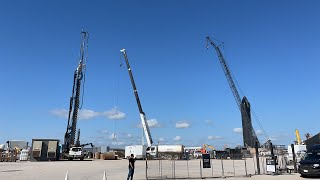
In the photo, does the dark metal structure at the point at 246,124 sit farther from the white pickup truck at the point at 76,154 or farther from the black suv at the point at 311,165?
the black suv at the point at 311,165

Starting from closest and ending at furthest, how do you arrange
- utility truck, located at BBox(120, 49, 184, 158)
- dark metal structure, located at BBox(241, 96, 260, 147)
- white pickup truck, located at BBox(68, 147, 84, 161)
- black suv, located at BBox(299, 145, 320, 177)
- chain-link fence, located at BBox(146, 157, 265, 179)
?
black suv, located at BBox(299, 145, 320, 177), chain-link fence, located at BBox(146, 157, 265, 179), white pickup truck, located at BBox(68, 147, 84, 161), utility truck, located at BBox(120, 49, 184, 158), dark metal structure, located at BBox(241, 96, 260, 147)

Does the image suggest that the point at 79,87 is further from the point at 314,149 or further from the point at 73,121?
the point at 314,149

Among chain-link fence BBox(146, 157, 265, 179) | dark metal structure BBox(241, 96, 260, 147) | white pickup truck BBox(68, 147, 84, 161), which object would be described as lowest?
chain-link fence BBox(146, 157, 265, 179)

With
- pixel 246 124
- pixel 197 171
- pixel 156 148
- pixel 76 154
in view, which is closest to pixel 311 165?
pixel 197 171

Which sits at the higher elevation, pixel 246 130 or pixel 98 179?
pixel 246 130

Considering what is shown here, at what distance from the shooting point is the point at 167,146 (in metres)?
→ 74.6

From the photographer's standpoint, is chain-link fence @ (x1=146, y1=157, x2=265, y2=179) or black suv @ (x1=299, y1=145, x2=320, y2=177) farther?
chain-link fence @ (x1=146, y1=157, x2=265, y2=179)

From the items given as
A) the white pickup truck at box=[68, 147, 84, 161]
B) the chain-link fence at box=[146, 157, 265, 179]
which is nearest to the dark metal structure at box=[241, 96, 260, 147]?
the white pickup truck at box=[68, 147, 84, 161]

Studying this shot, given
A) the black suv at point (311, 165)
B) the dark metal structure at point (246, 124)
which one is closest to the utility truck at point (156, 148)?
the black suv at point (311, 165)

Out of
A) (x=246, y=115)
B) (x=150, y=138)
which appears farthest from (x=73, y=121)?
(x=246, y=115)

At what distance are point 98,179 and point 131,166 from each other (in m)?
2.64

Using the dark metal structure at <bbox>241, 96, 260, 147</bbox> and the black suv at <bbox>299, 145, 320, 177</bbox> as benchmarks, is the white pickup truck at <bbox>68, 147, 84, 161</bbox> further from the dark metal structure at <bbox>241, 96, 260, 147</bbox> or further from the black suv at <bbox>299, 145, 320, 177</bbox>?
the dark metal structure at <bbox>241, 96, 260, 147</bbox>

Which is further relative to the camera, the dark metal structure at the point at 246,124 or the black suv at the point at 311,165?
the dark metal structure at the point at 246,124

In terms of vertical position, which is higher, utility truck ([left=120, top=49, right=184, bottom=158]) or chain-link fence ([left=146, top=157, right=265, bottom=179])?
utility truck ([left=120, top=49, right=184, bottom=158])
